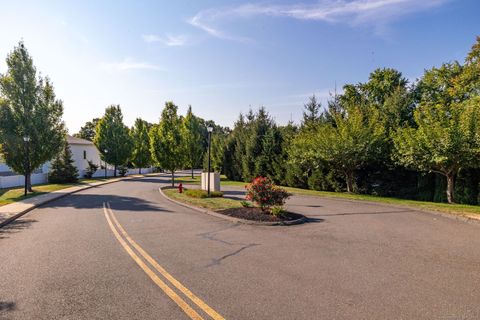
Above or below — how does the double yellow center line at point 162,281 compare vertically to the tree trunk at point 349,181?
below

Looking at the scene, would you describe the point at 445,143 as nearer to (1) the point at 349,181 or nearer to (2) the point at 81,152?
(1) the point at 349,181

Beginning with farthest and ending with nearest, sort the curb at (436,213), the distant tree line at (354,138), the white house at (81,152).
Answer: the white house at (81,152) → the distant tree line at (354,138) → the curb at (436,213)

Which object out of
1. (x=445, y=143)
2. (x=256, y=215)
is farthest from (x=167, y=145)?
(x=445, y=143)

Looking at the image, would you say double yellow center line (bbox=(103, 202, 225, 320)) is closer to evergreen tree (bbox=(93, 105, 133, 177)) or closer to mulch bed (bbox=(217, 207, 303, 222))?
mulch bed (bbox=(217, 207, 303, 222))

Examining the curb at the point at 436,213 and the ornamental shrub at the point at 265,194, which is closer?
the curb at the point at 436,213

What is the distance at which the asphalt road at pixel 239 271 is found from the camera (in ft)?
15.8

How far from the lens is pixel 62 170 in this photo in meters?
36.2

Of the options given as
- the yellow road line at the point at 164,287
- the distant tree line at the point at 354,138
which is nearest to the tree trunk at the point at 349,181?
the distant tree line at the point at 354,138

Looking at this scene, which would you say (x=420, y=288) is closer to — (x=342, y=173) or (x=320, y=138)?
(x=320, y=138)

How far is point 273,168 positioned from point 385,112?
12.4m

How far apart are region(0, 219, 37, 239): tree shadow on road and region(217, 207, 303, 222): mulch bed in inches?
305

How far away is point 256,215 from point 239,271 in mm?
6394

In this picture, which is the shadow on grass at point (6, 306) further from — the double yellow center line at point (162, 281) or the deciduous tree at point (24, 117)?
the deciduous tree at point (24, 117)

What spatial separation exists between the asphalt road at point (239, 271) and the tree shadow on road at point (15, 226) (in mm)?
166
